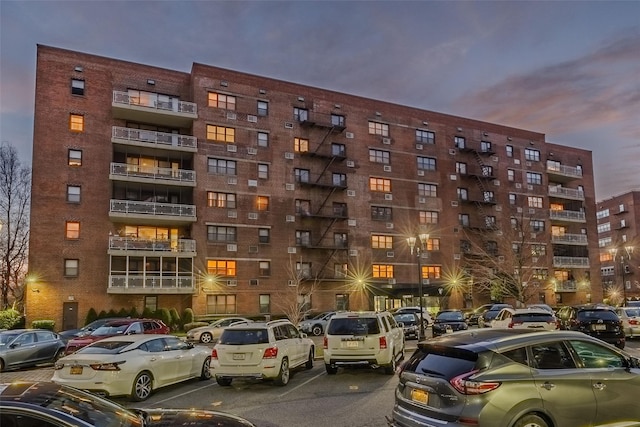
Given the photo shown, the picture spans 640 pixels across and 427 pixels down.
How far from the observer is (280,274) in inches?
1668

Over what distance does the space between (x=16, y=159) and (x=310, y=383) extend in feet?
164

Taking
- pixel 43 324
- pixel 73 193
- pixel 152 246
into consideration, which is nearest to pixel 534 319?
pixel 152 246

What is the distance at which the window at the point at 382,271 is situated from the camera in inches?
1861

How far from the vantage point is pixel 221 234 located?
40.8m

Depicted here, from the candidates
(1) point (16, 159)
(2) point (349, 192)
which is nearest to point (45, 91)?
(1) point (16, 159)

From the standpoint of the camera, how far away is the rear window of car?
46.8 ft

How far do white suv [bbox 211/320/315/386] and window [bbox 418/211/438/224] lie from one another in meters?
39.2

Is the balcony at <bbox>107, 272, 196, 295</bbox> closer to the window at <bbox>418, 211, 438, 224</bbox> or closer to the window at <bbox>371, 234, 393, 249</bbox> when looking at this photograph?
the window at <bbox>371, 234, 393, 249</bbox>

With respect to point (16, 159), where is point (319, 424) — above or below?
below

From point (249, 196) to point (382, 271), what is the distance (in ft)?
49.3

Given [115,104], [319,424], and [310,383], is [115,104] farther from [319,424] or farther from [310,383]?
[319,424]

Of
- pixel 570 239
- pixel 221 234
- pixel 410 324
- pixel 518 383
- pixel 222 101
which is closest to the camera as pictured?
pixel 518 383

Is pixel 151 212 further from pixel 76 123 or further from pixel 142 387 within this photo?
pixel 142 387

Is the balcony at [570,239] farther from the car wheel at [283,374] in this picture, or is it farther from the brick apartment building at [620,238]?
the car wheel at [283,374]
